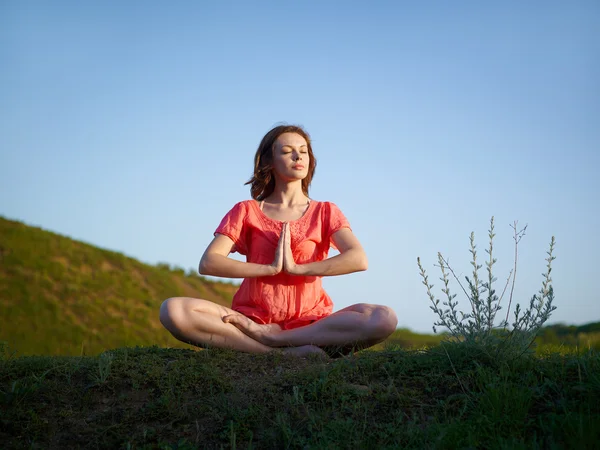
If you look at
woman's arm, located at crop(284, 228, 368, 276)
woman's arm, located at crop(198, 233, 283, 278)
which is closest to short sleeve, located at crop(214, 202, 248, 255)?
woman's arm, located at crop(198, 233, 283, 278)

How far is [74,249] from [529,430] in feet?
46.8

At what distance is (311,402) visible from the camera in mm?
3246

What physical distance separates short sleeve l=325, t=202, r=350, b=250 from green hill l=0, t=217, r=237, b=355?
22.4 feet

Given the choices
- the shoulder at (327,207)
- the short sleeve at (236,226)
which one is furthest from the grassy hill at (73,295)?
the short sleeve at (236,226)

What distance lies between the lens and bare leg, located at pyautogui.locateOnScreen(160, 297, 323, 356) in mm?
4379

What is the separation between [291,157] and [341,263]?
108 cm

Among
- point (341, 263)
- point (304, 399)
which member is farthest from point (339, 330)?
point (304, 399)

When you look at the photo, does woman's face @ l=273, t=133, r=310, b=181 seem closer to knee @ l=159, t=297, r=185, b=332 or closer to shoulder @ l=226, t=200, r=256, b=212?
shoulder @ l=226, t=200, r=256, b=212

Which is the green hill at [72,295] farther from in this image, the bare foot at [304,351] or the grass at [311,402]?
the grass at [311,402]

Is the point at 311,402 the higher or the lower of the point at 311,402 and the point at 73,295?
the lower

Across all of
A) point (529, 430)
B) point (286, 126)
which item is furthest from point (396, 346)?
point (286, 126)

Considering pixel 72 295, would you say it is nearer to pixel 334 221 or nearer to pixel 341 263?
pixel 334 221

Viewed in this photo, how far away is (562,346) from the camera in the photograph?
4.11 m

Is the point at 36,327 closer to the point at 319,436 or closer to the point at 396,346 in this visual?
the point at 396,346
